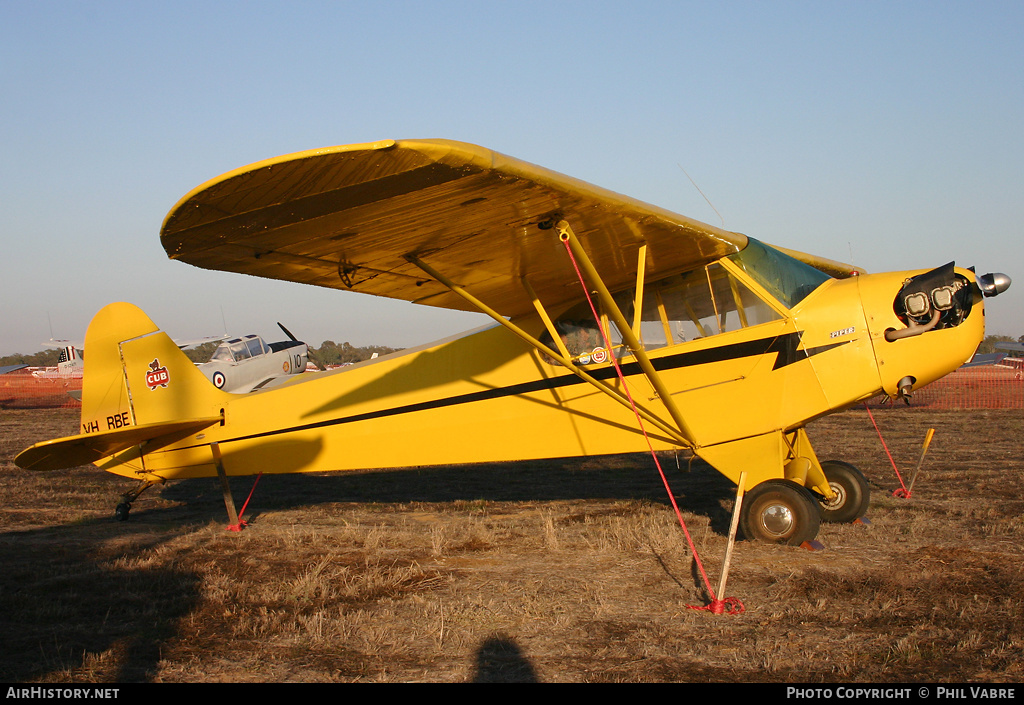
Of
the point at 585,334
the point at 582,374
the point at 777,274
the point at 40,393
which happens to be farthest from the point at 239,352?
the point at 40,393

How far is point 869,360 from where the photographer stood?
18.5 ft

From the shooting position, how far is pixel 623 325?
Answer: 5.27m

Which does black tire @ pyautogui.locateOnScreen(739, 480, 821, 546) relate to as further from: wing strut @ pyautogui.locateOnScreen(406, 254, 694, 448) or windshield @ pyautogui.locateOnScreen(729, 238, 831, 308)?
windshield @ pyautogui.locateOnScreen(729, 238, 831, 308)

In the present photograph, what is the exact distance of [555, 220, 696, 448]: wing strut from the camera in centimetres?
488

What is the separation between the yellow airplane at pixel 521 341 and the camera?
4.05 m

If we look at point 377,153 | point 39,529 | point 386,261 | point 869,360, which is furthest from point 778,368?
point 39,529

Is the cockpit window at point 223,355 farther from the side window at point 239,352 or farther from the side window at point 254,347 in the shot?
the side window at point 254,347

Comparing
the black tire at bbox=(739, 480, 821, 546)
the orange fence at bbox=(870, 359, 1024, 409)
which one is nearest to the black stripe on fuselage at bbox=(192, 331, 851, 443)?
the black tire at bbox=(739, 480, 821, 546)

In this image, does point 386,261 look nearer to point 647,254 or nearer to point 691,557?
point 647,254

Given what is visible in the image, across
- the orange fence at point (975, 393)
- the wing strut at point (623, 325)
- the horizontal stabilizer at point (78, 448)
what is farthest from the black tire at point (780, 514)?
the orange fence at point (975, 393)

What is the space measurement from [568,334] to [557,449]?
3.64ft

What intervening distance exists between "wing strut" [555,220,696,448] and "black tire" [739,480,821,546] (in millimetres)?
697

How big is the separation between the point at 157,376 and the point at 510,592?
5425 millimetres

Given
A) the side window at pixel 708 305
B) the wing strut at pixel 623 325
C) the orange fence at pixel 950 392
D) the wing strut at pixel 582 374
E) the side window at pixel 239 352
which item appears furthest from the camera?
the orange fence at pixel 950 392
